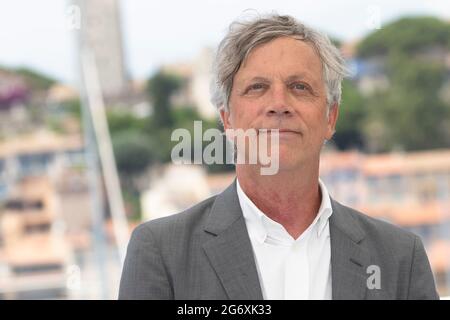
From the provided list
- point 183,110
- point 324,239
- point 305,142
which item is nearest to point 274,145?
point 305,142

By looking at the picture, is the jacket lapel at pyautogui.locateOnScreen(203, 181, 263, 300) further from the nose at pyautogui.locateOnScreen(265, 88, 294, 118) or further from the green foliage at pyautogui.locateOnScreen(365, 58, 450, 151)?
the green foliage at pyautogui.locateOnScreen(365, 58, 450, 151)

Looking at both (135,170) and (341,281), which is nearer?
(341,281)

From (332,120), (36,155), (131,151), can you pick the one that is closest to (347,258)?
(332,120)

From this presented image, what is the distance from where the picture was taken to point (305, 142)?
33.6 inches

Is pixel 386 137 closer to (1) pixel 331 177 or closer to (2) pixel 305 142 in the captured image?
(1) pixel 331 177

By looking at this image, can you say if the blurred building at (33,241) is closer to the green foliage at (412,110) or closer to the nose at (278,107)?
the green foliage at (412,110)

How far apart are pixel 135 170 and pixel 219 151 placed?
793 inches

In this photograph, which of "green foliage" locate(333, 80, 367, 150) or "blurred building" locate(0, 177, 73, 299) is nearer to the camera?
"green foliage" locate(333, 80, 367, 150)

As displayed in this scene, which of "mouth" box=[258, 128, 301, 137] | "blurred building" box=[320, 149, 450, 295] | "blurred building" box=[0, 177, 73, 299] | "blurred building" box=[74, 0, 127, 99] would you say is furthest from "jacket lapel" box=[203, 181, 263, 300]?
"blurred building" box=[0, 177, 73, 299]

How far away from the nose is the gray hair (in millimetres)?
59

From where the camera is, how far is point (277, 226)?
0.89m

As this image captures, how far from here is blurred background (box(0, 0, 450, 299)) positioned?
1956 centimetres

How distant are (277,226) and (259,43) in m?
0.20

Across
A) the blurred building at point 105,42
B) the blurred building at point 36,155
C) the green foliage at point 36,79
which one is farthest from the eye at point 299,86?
the green foliage at point 36,79
